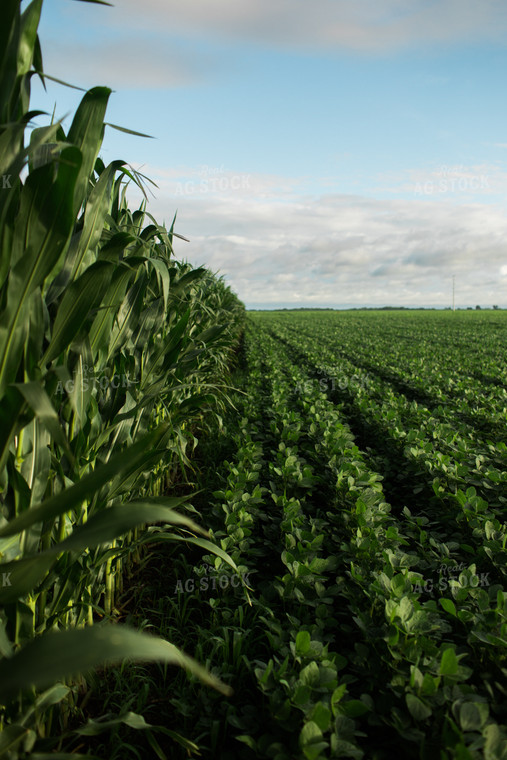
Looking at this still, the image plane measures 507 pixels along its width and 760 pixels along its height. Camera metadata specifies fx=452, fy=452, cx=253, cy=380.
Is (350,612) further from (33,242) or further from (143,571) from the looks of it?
(33,242)

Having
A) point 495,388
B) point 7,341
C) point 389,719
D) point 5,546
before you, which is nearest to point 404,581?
point 389,719

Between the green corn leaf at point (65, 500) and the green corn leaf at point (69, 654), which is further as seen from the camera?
the green corn leaf at point (65, 500)

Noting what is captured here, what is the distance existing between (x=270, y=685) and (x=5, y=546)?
1104mm

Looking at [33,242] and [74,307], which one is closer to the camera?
[33,242]

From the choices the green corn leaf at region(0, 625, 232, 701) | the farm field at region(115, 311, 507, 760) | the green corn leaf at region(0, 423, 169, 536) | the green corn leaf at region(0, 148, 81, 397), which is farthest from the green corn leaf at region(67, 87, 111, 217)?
the farm field at region(115, 311, 507, 760)

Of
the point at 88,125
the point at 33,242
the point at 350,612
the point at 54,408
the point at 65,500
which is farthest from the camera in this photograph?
the point at 350,612

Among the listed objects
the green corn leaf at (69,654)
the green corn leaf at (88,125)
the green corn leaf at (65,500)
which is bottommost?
the green corn leaf at (69,654)

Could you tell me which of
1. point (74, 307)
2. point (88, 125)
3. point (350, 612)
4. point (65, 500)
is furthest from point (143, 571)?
point (88, 125)

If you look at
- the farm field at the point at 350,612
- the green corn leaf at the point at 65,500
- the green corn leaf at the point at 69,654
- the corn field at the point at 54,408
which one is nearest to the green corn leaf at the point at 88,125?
the corn field at the point at 54,408

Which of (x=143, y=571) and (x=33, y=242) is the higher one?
(x=33, y=242)

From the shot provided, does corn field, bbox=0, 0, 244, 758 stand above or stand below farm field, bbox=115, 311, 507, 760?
above

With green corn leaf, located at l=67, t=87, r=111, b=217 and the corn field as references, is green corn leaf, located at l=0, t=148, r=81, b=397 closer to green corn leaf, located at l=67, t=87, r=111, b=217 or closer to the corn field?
the corn field

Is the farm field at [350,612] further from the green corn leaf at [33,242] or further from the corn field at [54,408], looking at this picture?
the green corn leaf at [33,242]

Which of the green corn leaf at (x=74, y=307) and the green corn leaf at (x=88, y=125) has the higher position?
the green corn leaf at (x=88, y=125)
